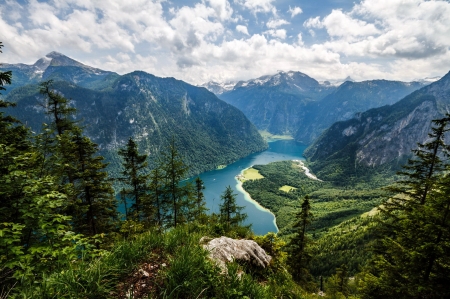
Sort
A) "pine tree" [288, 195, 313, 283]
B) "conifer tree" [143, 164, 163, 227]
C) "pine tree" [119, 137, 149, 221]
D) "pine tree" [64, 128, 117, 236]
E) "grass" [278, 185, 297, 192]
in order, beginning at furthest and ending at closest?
"grass" [278, 185, 297, 192]
"pine tree" [288, 195, 313, 283]
"pine tree" [119, 137, 149, 221]
"conifer tree" [143, 164, 163, 227]
"pine tree" [64, 128, 117, 236]

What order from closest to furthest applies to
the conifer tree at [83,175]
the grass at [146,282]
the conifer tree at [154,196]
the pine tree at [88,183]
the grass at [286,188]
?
the grass at [146,282], the conifer tree at [83,175], the pine tree at [88,183], the conifer tree at [154,196], the grass at [286,188]

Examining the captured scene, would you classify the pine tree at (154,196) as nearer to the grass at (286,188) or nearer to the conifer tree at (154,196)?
the conifer tree at (154,196)

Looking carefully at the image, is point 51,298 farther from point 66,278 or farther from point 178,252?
point 178,252

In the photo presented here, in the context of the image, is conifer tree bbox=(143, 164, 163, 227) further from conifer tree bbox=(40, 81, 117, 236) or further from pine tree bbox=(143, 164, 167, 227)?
conifer tree bbox=(40, 81, 117, 236)

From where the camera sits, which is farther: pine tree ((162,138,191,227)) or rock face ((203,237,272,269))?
pine tree ((162,138,191,227))

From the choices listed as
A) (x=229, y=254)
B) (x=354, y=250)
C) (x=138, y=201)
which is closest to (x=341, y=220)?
(x=354, y=250)

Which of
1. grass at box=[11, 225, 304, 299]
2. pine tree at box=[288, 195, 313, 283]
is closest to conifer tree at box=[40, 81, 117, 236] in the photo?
grass at box=[11, 225, 304, 299]

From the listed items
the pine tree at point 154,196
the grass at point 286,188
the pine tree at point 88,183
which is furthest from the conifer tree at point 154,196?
the grass at point 286,188

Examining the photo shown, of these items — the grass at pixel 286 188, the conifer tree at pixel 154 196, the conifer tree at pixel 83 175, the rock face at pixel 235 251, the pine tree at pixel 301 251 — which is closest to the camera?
the rock face at pixel 235 251
